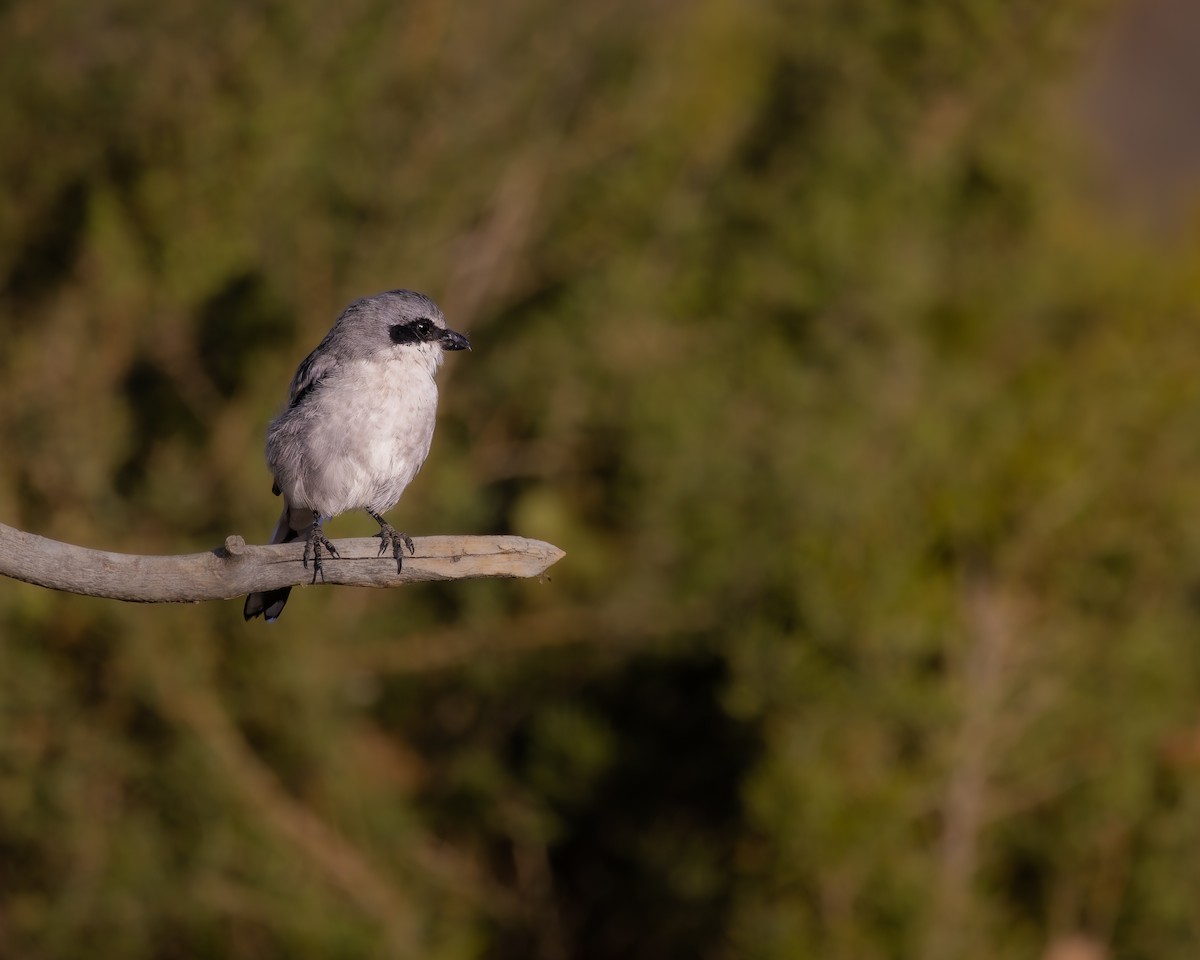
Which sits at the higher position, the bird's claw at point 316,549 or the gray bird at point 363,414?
the gray bird at point 363,414

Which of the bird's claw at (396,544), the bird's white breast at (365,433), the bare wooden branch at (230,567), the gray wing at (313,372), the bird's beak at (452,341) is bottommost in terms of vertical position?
the bare wooden branch at (230,567)

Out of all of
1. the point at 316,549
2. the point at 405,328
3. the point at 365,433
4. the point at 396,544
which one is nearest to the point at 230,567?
the point at 316,549

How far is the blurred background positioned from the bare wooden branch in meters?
2.60

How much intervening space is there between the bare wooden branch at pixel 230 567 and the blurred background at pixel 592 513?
260cm

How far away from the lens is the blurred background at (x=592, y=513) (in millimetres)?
5598

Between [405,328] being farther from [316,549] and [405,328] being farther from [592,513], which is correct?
[592,513]

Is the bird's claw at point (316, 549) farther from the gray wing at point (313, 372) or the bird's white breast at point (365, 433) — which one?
the gray wing at point (313, 372)

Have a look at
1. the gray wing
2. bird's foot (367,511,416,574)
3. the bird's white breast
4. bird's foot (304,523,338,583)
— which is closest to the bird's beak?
the bird's white breast

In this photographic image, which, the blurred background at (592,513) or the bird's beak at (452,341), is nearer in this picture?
the bird's beak at (452,341)

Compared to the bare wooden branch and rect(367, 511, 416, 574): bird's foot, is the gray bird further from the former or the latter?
the bare wooden branch

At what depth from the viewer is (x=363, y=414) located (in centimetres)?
353

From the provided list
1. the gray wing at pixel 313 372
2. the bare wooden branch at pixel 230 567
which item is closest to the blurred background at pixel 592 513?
the gray wing at pixel 313 372

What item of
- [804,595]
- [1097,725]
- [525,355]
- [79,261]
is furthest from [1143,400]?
[79,261]

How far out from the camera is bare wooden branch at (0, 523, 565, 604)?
9.24 ft
